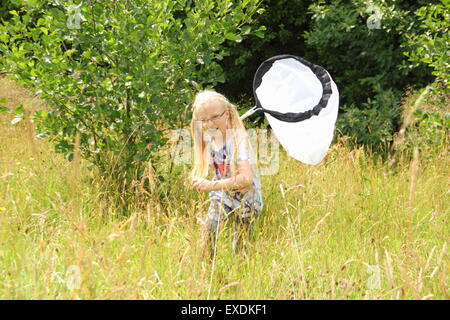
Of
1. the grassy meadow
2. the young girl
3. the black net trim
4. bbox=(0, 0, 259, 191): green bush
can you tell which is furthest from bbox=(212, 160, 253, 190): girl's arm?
bbox=(0, 0, 259, 191): green bush

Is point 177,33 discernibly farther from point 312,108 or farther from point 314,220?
point 314,220

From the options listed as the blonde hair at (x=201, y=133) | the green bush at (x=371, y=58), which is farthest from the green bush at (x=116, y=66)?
the green bush at (x=371, y=58)

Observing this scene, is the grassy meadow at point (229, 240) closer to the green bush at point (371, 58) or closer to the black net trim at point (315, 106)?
the black net trim at point (315, 106)

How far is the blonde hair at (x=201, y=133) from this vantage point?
2820 millimetres

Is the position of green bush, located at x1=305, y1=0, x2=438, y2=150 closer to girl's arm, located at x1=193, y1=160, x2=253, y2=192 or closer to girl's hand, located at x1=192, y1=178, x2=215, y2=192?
girl's arm, located at x1=193, y1=160, x2=253, y2=192

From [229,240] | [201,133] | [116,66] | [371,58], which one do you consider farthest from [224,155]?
[371,58]

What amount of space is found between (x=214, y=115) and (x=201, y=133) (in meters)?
0.14

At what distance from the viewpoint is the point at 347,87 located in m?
6.20

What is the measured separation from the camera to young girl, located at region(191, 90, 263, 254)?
2.74 meters

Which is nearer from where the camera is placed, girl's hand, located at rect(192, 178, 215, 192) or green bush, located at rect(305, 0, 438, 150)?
girl's hand, located at rect(192, 178, 215, 192)

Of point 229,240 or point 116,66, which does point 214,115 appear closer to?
point 229,240

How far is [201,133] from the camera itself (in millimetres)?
2904

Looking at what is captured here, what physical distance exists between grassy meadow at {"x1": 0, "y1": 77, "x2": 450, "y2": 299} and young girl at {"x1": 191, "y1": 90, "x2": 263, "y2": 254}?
0.12 m

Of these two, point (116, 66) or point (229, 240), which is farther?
point (116, 66)
